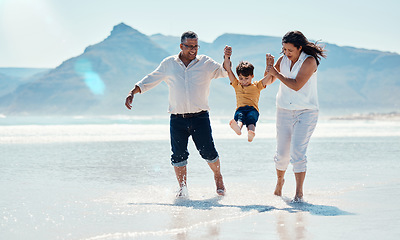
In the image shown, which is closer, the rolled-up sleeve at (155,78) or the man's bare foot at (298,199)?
the man's bare foot at (298,199)

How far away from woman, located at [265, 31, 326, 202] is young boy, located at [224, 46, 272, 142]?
339 mm

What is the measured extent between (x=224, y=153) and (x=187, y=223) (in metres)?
6.82

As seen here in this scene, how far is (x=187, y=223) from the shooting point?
13.5 feet

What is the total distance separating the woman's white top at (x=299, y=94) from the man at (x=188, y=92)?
740 millimetres

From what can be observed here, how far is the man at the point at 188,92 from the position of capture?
215 inches

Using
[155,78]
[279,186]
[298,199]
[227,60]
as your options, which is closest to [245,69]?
[227,60]

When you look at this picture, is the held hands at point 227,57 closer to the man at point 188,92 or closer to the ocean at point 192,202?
the man at point 188,92

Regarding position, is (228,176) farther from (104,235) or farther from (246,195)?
(104,235)

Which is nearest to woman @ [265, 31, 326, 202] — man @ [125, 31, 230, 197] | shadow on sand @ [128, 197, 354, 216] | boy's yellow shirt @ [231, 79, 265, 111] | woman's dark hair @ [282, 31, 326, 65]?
woman's dark hair @ [282, 31, 326, 65]

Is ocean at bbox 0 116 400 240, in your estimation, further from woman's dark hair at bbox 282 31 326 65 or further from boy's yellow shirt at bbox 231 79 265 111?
woman's dark hair at bbox 282 31 326 65

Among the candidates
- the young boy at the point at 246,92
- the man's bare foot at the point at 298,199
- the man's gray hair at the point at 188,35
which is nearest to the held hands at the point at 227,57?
the young boy at the point at 246,92

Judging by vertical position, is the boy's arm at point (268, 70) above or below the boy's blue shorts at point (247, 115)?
above

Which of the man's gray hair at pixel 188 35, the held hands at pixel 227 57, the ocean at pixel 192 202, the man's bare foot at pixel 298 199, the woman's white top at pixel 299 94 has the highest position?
the man's gray hair at pixel 188 35

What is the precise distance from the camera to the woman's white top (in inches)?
197
